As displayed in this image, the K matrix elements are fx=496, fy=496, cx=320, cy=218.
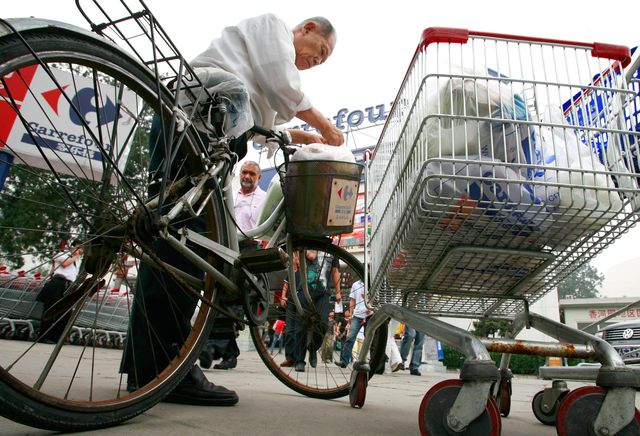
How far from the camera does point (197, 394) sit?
80.0 inches

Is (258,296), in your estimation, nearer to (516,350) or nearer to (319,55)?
(516,350)

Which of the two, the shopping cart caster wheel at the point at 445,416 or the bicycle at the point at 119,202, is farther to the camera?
the shopping cart caster wheel at the point at 445,416

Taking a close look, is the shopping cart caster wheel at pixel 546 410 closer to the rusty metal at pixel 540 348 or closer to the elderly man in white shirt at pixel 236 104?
the rusty metal at pixel 540 348

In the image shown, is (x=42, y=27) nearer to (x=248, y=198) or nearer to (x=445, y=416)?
(x=445, y=416)

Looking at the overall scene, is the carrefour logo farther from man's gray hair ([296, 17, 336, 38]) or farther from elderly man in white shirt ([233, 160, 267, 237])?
elderly man in white shirt ([233, 160, 267, 237])

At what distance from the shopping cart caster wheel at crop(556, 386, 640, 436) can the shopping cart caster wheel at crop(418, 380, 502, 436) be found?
9.0 inches

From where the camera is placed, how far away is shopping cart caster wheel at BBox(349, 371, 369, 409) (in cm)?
238

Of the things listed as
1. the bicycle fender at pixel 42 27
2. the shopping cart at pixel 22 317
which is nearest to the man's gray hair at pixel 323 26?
the bicycle fender at pixel 42 27

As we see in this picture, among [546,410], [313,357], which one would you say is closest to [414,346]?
[313,357]

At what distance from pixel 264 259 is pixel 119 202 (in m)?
0.58

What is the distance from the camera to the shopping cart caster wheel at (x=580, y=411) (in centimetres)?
152

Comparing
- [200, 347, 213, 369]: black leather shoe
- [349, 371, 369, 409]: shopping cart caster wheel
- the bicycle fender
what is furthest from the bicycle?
[200, 347, 213, 369]: black leather shoe

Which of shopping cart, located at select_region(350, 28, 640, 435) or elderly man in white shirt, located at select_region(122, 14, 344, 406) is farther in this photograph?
elderly man in white shirt, located at select_region(122, 14, 344, 406)

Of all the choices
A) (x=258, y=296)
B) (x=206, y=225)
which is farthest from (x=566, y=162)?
(x=206, y=225)
